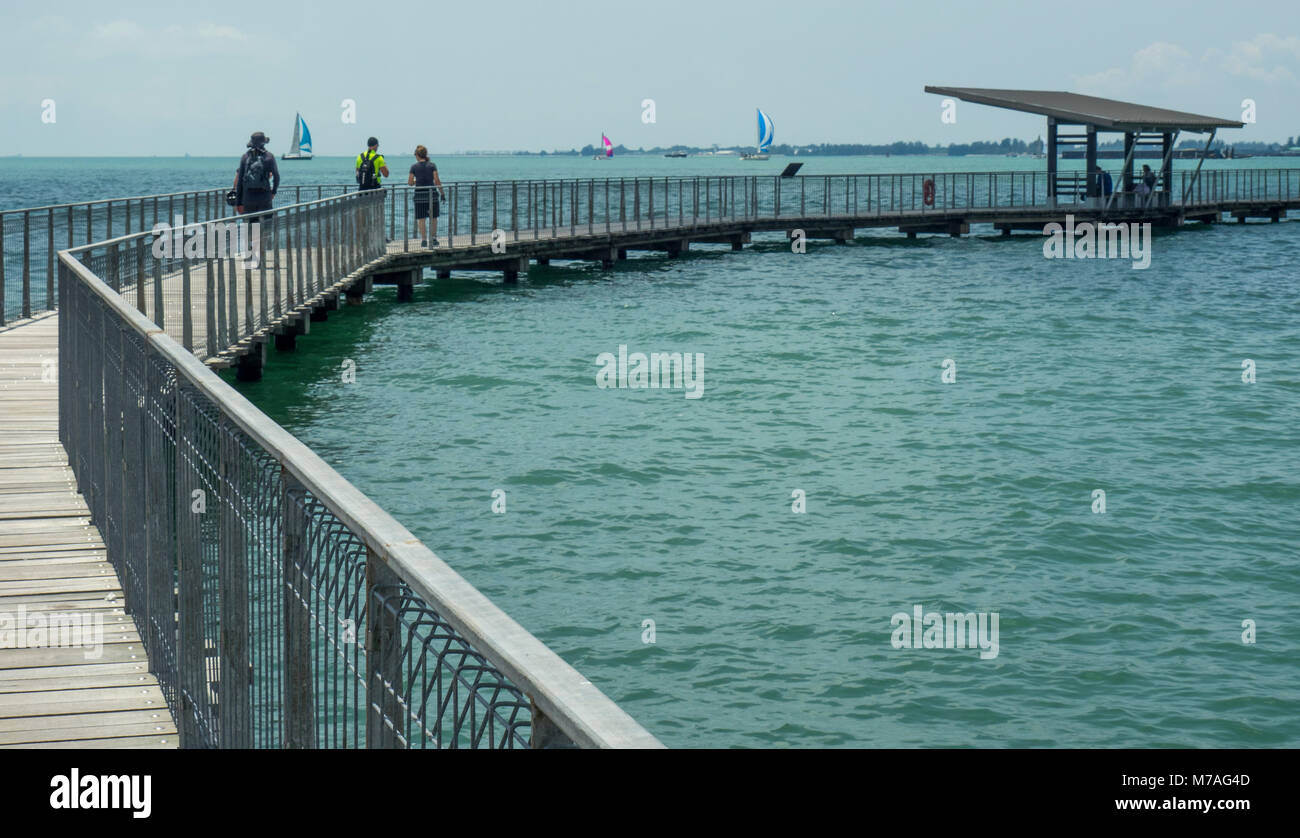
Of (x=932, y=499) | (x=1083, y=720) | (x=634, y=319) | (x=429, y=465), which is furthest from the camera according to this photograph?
(x=634, y=319)

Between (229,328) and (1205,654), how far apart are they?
12.3 meters

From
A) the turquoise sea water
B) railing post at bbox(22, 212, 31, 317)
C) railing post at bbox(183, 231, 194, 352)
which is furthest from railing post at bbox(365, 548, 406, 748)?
railing post at bbox(22, 212, 31, 317)

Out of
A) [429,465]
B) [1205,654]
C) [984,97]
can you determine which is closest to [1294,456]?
[1205,654]

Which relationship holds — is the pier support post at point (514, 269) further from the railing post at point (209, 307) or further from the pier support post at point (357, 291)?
the railing post at point (209, 307)

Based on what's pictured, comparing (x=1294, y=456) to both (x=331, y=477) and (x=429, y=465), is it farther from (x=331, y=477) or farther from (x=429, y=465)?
(x=331, y=477)

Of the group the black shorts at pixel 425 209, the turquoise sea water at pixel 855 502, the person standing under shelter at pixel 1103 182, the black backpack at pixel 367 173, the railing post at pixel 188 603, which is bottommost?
the turquoise sea water at pixel 855 502

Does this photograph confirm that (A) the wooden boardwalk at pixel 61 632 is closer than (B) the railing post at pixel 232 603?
No

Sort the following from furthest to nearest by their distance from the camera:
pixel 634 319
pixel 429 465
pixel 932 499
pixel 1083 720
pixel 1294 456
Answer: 1. pixel 634 319
2. pixel 1294 456
3. pixel 429 465
4. pixel 932 499
5. pixel 1083 720

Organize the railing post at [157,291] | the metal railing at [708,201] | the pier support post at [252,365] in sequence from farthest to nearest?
1. the metal railing at [708,201]
2. the pier support post at [252,365]
3. the railing post at [157,291]

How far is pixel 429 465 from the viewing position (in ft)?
62.7

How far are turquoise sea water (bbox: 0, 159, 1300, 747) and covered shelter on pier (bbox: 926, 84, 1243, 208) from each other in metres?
21.2

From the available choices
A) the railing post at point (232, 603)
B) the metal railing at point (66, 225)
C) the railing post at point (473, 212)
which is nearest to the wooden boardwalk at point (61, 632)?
the railing post at point (232, 603)

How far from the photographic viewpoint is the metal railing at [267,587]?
116 inches

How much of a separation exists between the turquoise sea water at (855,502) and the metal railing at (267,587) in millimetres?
4520
